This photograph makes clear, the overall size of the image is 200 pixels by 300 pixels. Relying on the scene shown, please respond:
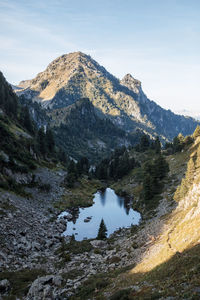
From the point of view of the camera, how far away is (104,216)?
71.2 meters

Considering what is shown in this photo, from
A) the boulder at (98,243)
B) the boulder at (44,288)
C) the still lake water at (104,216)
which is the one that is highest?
the still lake water at (104,216)

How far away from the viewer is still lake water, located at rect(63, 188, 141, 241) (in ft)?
182

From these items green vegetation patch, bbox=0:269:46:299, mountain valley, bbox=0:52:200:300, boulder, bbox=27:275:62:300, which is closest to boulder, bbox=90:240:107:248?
mountain valley, bbox=0:52:200:300

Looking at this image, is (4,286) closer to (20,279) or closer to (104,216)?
(20,279)

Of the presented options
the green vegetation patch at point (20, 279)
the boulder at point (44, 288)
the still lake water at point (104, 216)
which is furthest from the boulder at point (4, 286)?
the still lake water at point (104, 216)

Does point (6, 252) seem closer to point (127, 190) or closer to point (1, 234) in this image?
point (1, 234)

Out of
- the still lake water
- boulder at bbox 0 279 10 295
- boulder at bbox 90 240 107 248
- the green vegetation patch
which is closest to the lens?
the green vegetation patch

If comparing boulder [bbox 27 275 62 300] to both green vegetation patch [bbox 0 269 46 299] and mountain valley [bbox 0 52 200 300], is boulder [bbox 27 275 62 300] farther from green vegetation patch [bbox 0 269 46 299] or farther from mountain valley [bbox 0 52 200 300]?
green vegetation patch [bbox 0 269 46 299]

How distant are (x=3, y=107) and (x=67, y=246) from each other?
95.9 m

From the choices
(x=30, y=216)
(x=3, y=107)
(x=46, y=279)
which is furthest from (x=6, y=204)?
(x=3, y=107)

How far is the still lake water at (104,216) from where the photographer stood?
5534 centimetres

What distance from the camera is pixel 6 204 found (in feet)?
151

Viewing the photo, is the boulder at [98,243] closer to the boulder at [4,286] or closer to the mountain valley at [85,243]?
the mountain valley at [85,243]

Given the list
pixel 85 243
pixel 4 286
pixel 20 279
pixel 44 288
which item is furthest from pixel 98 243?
pixel 4 286
